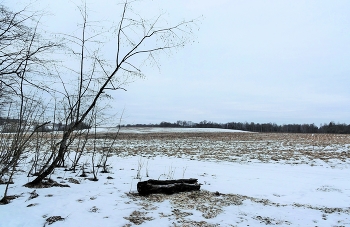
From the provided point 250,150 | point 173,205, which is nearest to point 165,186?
point 173,205

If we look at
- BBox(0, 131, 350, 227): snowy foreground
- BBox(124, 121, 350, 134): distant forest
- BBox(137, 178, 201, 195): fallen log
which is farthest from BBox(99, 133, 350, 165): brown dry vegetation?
BBox(124, 121, 350, 134): distant forest

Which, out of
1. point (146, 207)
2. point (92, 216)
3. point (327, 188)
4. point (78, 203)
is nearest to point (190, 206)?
point (146, 207)

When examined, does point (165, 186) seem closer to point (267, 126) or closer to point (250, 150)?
point (250, 150)

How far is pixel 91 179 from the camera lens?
7.25 meters

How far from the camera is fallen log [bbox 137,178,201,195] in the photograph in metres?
5.75

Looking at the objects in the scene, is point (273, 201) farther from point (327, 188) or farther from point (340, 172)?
point (340, 172)

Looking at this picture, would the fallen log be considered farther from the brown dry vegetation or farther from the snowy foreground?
the brown dry vegetation

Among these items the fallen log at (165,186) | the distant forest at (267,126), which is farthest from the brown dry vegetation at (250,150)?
the distant forest at (267,126)

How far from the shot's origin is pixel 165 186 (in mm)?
5945

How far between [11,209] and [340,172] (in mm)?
12296

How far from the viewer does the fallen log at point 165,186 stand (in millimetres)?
5746

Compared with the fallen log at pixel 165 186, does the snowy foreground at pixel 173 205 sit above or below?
below

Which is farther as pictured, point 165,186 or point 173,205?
point 165,186

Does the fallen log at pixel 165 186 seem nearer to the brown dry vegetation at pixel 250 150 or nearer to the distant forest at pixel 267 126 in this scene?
the brown dry vegetation at pixel 250 150
